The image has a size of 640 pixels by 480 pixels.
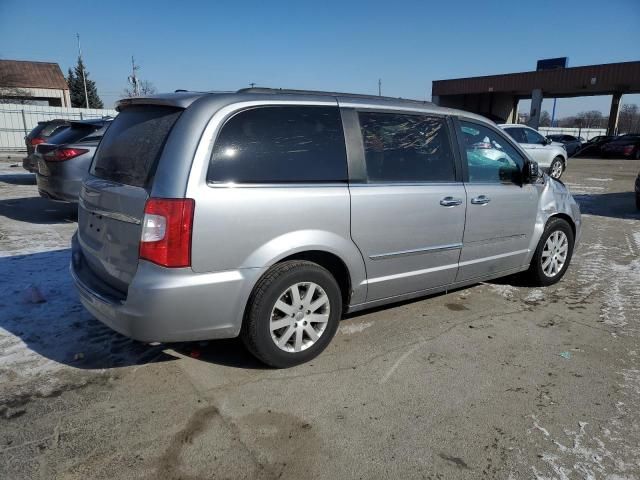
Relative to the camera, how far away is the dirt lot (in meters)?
2.40

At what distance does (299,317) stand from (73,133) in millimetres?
6613

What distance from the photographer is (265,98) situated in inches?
123

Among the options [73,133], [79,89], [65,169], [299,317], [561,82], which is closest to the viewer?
[299,317]

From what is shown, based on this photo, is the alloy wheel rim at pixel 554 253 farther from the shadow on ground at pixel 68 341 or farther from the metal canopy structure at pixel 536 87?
the metal canopy structure at pixel 536 87

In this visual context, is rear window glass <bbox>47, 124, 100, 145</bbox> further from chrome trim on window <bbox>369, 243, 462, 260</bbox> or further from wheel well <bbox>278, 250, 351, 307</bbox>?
chrome trim on window <bbox>369, 243, 462, 260</bbox>

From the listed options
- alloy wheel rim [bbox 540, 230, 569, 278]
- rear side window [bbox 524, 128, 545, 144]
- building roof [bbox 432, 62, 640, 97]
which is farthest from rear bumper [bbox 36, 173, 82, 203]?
building roof [bbox 432, 62, 640, 97]

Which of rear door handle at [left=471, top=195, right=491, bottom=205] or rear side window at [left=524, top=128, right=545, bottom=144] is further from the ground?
rear side window at [left=524, top=128, right=545, bottom=144]

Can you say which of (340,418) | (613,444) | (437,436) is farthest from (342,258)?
(613,444)

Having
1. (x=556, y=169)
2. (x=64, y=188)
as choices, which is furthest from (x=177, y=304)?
(x=556, y=169)

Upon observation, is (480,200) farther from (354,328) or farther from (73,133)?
(73,133)

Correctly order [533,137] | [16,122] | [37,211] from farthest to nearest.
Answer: [16,122], [533,137], [37,211]

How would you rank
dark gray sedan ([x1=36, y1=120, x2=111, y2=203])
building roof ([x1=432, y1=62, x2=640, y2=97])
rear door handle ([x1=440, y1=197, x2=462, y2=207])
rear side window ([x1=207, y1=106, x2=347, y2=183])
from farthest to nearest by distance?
building roof ([x1=432, y1=62, x2=640, y2=97]) → dark gray sedan ([x1=36, y1=120, x2=111, y2=203]) → rear door handle ([x1=440, y1=197, x2=462, y2=207]) → rear side window ([x1=207, y1=106, x2=347, y2=183])

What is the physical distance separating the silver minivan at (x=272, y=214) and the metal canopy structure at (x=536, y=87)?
3505 centimetres

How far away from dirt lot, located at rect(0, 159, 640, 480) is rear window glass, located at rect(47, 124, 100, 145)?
3.87 m
